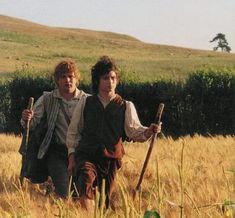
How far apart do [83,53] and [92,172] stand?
58.3 metres

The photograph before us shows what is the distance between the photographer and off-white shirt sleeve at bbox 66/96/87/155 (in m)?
5.32

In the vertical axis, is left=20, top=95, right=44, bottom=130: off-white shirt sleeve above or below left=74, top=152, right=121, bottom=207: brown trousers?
above

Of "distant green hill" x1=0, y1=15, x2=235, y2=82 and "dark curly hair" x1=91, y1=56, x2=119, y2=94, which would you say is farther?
"distant green hill" x1=0, y1=15, x2=235, y2=82

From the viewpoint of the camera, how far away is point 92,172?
5.15 meters

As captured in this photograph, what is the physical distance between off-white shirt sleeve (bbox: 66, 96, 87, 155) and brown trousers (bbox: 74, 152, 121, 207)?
3.8 inches

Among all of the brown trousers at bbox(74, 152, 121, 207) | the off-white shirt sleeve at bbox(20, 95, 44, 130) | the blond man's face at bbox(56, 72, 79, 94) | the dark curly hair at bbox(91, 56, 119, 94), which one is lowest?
the brown trousers at bbox(74, 152, 121, 207)

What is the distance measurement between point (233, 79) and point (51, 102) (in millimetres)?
11168

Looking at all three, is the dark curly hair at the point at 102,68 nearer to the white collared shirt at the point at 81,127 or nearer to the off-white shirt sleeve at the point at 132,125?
the white collared shirt at the point at 81,127

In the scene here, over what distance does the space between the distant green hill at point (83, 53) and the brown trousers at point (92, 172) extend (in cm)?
3462

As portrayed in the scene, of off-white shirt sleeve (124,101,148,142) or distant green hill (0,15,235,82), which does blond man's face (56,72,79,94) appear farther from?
distant green hill (0,15,235,82)

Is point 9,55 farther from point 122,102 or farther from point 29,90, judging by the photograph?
point 122,102

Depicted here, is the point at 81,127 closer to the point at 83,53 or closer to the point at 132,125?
the point at 132,125

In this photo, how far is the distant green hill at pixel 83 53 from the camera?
162ft

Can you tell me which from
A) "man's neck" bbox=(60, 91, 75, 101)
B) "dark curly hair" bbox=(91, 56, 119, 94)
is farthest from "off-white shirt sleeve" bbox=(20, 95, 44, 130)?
"dark curly hair" bbox=(91, 56, 119, 94)
